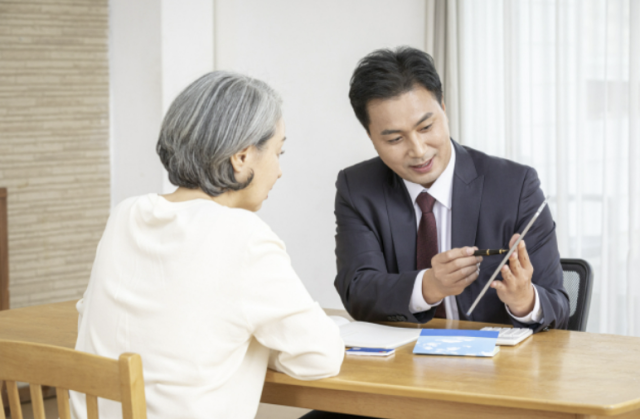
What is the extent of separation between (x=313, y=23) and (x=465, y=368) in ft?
9.73

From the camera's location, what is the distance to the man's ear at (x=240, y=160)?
4.81 ft

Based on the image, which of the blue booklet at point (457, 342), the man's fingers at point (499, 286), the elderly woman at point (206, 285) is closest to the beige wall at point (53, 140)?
the elderly woman at point (206, 285)

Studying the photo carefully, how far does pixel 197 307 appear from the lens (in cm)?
129

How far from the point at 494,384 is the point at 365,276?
707 mm

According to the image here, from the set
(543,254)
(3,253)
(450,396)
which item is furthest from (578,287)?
(3,253)

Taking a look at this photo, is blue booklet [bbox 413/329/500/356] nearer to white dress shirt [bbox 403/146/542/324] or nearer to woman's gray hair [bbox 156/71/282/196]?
white dress shirt [bbox 403/146/542/324]

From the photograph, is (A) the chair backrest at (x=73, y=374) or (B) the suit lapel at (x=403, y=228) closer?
(A) the chair backrest at (x=73, y=374)

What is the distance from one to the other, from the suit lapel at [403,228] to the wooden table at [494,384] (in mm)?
492

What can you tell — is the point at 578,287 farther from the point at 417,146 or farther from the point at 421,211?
the point at 417,146

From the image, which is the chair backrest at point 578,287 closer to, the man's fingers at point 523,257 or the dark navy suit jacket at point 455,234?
the dark navy suit jacket at point 455,234

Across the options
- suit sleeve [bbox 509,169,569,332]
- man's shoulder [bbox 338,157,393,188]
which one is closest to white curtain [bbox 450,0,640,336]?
suit sleeve [bbox 509,169,569,332]

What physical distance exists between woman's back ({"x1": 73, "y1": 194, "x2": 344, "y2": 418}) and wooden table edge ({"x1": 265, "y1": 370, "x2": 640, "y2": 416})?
0.07m

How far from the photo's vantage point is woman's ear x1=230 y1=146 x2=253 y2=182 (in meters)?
1.47

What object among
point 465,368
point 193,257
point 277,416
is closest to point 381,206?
point 465,368
